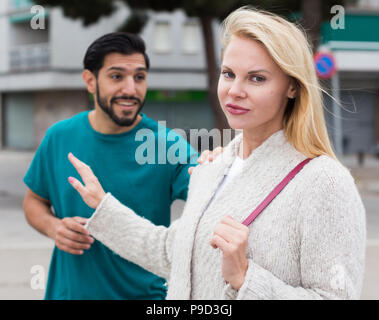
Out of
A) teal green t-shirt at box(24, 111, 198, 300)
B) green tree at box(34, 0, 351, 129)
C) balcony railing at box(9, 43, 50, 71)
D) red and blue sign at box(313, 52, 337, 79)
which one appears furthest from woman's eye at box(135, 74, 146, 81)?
balcony railing at box(9, 43, 50, 71)

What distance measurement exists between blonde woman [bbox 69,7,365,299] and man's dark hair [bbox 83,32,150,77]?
744 millimetres

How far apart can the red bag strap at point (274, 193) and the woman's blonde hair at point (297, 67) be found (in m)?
0.04

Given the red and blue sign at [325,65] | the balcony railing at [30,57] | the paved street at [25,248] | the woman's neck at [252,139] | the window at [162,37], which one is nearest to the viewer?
the woman's neck at [252,139]

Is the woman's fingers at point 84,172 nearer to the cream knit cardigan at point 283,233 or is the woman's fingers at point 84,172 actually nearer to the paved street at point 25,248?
the cream knit cardigan at point 283,233

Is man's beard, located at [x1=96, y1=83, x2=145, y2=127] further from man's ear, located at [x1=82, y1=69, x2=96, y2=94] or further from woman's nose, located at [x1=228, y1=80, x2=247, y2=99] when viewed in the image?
woman's nose, located at [x1=228, y1=80, x2=247, y2=99]

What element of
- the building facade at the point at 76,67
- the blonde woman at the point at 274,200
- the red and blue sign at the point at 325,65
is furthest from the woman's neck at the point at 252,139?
the building facade at the point at 76,67

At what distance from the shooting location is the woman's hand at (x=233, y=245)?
1372mm

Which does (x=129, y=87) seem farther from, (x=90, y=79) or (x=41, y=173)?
(x=41, y=173)

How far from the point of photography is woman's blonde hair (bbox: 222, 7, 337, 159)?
145cm

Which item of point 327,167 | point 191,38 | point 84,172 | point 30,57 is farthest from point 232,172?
point 30,57

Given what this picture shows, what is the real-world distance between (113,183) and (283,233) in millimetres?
970

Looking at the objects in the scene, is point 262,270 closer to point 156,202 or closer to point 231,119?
point 231,119

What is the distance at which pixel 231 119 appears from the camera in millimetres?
1537
